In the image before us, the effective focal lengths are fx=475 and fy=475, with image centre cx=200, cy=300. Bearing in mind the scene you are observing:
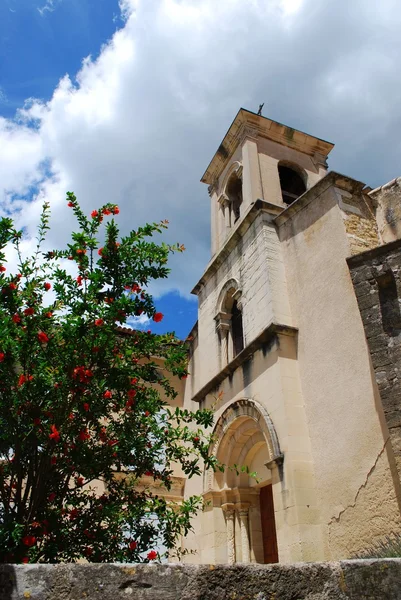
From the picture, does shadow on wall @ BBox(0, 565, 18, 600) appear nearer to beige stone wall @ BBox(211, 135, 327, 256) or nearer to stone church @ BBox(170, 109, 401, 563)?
stone church @ BBox(170, 109, 401, 563)

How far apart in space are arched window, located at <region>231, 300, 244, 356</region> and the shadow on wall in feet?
28.4

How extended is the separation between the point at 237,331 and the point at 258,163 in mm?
4565

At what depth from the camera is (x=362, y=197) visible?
877cm

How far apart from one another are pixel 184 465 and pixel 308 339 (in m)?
3.65

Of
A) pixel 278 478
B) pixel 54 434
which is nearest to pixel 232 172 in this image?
pixel 278 478

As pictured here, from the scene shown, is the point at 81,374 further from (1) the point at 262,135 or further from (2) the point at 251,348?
(1) the point at 262,135

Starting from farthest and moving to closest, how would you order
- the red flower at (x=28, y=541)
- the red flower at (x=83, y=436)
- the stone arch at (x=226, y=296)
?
the stone arch at (x=226, y=296) → the red flower at (x=83, y=436) → the red flower at (x=28, y=541)

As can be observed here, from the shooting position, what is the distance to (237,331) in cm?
1092

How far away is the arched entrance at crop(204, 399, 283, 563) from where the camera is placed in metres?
8.45

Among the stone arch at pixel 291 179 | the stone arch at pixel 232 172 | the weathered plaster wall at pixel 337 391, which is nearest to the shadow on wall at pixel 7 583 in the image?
the weathered plaster wall at pixel 337 391

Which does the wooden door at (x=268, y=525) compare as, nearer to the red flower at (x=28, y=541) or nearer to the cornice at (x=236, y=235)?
the cornice at (x=236, y=235)

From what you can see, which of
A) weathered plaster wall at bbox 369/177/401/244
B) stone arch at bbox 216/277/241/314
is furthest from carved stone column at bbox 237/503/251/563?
weathered plaster wall at bbox 369/177/401/244

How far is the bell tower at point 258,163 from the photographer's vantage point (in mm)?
12477

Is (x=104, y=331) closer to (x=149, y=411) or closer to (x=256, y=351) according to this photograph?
(x=149, y=411)
